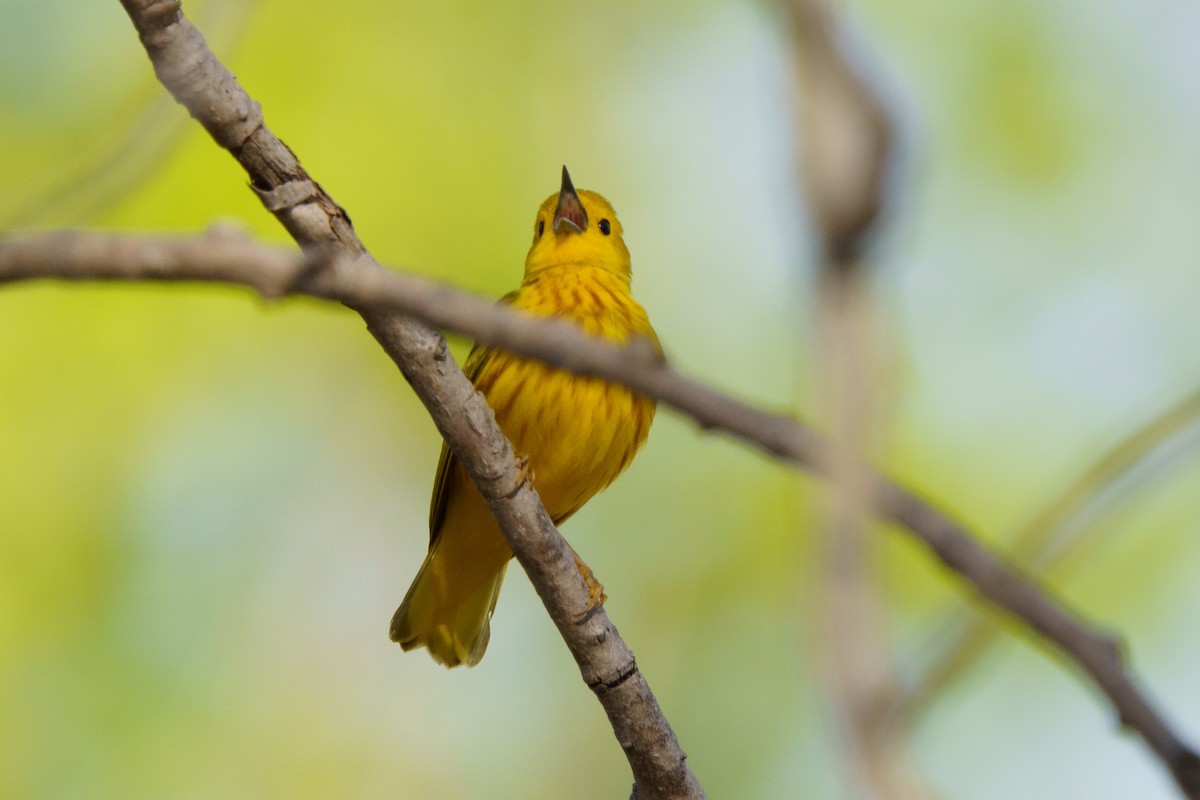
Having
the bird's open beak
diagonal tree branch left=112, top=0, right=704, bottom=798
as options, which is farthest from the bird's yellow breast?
diagonal tree branch left=112, top=0, right=704, bottom=798

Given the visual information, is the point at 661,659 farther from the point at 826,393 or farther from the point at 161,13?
the point at 826,393

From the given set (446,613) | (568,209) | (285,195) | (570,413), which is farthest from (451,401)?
(568,209)

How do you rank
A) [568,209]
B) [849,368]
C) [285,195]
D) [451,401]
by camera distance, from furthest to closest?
1. [568,209]
2. [451,401]
3. [285,195]
4. [849,368]

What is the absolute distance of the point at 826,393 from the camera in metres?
1.02

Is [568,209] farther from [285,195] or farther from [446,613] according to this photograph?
[285,195]

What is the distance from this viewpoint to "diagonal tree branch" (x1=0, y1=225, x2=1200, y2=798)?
1.17 m

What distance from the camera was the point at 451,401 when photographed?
3264mm

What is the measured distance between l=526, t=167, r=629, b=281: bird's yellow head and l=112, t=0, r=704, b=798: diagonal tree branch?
2459mm

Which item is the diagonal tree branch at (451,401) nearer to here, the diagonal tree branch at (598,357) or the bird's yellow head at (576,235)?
the diagonal tree branch at (598,357)

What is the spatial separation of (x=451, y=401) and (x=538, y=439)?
1853 millimetres

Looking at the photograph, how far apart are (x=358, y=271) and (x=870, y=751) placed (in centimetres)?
84

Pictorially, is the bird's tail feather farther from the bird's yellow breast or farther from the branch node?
the branch node

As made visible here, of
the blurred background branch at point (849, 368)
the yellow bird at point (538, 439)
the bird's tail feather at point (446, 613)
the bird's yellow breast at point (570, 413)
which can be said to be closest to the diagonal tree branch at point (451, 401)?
the yellow bird at point (538, 439)

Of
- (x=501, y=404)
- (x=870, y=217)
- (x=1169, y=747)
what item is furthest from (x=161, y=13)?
(x=501, y=404)
